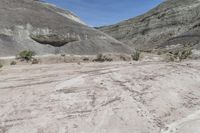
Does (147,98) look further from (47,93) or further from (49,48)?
(49,48)

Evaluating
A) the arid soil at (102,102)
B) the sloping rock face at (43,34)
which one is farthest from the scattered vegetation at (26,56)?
the arid soil at (102,102)

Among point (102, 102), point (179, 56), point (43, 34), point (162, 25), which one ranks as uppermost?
point (162, 25)

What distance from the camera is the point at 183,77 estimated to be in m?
13.4

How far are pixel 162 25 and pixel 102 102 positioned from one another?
6676cm

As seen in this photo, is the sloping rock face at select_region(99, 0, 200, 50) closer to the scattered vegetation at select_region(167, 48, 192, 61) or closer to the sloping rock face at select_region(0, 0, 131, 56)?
the scattered vegetation at select_region(167, 48, 192, 61)

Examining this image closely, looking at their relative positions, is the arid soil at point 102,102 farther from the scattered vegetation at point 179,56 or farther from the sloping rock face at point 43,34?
the sloping rock face at point 43,34

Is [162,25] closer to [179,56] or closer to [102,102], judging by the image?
[179,56]

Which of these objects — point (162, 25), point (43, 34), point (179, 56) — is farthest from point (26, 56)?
point (162, 25)

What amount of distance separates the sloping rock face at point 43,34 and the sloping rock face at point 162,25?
3422cm

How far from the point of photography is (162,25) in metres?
75.1

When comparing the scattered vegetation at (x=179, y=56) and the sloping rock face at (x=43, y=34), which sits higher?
the sloping rock face at (x=43, y=34)

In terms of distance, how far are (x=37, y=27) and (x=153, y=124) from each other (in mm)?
19339

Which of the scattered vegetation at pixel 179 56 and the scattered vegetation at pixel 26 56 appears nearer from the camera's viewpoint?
the scattered vegetation at pixel 26 56

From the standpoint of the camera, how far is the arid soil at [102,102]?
8836 mm
